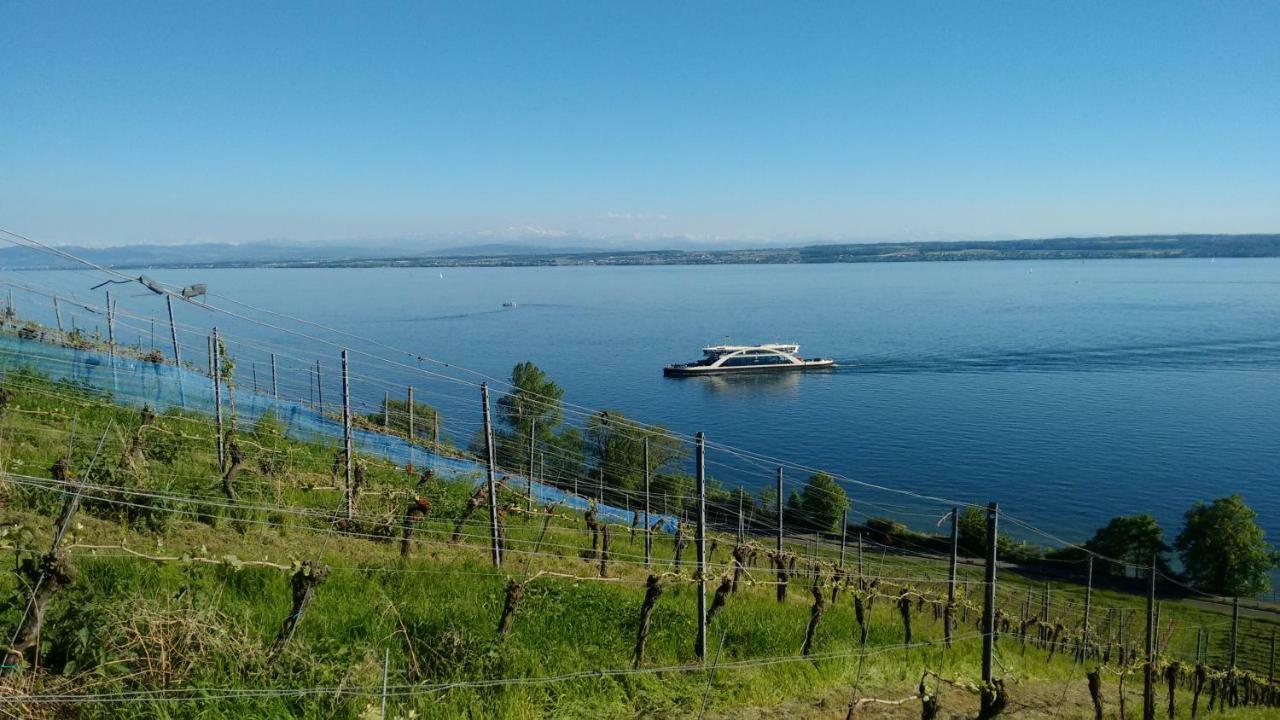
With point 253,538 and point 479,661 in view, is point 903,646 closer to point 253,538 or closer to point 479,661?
point 479,661

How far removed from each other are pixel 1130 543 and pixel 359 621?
2744cm

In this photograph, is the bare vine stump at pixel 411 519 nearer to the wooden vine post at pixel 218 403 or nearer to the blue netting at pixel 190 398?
the wooden vine post at pixel 218 403

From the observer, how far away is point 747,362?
64125mm

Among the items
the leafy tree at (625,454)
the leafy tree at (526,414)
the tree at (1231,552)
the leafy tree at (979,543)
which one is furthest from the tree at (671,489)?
the tree at (1231,552)

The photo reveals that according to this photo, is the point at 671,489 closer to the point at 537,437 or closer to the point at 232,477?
the point at 537,437

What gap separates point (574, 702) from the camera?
19.5ft

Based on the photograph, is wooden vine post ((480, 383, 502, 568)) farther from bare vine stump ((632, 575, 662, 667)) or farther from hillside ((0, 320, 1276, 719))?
bare vine stump ((632, 575, 662, 667))

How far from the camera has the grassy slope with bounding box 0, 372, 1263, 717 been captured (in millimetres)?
5363

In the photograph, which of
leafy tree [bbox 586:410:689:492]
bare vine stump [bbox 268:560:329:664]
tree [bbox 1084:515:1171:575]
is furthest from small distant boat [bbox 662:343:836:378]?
bare vine stump [bbox 268:560:329:664]

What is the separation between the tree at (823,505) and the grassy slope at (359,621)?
1673 centimetres

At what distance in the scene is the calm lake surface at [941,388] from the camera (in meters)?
35.7

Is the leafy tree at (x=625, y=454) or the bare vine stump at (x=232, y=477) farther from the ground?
the bare vine stump at (x=232, y=477)

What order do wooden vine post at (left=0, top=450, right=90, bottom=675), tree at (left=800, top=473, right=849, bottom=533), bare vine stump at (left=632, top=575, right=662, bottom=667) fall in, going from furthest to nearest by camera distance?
tree at (left=800, top=473, right=849, bottom=533)
bare vine stump at (left=632, top=575, right=662, bottom=667)
wooden vine post at (left=0, top=450, right=90, bottom=675)

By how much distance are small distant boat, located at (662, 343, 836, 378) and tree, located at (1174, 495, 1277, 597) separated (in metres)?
36.8
